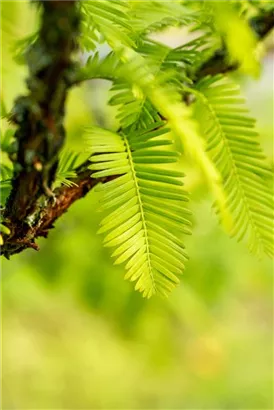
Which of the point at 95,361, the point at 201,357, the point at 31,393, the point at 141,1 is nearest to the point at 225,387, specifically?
the point at 201,357

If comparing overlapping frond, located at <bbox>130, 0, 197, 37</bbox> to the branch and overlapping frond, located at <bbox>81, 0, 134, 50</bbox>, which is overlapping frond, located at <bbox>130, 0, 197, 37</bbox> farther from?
the branch

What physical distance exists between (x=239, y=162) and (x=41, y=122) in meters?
0.20

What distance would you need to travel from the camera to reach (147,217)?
1.32 feet

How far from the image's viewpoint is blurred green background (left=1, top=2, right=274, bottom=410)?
1.06 metres

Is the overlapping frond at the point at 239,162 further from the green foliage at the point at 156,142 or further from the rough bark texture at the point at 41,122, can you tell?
the rough bark texture at the point at 41,122

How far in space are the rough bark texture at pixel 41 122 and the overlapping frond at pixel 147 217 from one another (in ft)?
0.14

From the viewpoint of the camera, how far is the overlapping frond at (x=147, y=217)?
40cm

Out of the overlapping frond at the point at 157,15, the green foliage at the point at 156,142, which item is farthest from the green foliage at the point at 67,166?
the overlapping frond at the point at 157,15

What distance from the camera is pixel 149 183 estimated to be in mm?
405

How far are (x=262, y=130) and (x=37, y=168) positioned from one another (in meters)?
0.62

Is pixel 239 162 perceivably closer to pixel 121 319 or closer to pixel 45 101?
pixel 45 101

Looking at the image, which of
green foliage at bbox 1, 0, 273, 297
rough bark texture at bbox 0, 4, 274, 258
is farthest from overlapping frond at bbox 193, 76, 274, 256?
rough bark texture at bbox 0, 4, 274, 258

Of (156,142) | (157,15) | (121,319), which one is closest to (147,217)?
(156,142)

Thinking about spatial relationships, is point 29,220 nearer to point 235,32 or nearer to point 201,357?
point 235,32
